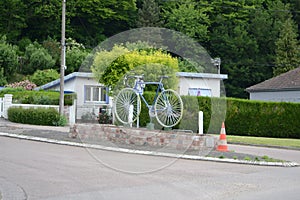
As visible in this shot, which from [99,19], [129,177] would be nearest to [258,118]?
[129,177]

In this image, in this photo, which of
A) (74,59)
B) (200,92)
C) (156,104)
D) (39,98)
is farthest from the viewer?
(74,59)

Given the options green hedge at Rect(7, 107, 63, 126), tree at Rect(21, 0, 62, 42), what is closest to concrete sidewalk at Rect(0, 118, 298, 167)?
green hedge at Rect(7, 107, 63, 126)

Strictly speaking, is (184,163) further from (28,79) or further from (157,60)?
(28,79)

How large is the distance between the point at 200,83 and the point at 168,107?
20.9 m

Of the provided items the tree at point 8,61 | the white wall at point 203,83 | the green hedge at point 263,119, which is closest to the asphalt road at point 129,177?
the green hedge at point 263,119

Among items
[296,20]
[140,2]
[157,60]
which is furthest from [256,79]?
[157,60]

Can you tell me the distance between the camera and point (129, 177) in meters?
10.8

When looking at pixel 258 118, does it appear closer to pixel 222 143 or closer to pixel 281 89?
pixel 281 89

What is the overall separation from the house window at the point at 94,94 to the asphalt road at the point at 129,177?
21721 millimetres

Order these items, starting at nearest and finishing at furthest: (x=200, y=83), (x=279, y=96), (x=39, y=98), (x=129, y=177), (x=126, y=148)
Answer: (x=129, y=177) → (x=126, y=148) → (x=39, y=98) → (x=200, y=83) → (x=279, y=96)

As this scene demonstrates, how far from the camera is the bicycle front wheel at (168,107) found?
1428cm

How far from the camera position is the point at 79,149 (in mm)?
16156

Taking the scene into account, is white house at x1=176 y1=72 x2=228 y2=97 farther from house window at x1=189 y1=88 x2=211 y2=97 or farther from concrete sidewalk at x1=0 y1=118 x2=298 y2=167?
concrete sidewalk at x1=0 y1=118 x2=298 y2=167

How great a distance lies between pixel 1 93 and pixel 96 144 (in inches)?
884
